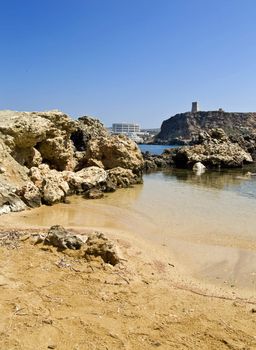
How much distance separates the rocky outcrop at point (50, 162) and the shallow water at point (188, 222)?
2.74 ft

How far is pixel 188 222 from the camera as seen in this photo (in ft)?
44.6

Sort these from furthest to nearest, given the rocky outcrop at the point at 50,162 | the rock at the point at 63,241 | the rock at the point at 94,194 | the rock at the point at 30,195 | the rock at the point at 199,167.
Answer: the rock at the point at 199,167 → the rock at the point at 94,194 → the rocky outcrop at the point at 50,162 → the rock at the point at 30,195 → the rock at the point at 63,241

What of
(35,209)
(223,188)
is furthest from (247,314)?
(223,188)

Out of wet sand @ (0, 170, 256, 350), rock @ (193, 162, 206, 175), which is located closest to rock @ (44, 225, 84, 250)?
wet sand @ (0, 170, 256, 350)

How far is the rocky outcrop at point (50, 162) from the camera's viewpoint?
15.4 m

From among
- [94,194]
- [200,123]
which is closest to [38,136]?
[94,194]

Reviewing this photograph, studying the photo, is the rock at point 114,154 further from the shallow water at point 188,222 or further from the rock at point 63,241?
the rock at point 63,241

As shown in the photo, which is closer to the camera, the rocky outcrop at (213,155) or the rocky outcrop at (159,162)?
the rocky outcrop at (159,162)

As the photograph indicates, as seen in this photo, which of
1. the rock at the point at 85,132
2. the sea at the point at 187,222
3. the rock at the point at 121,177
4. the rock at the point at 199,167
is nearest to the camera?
the sea at the point at 187,222

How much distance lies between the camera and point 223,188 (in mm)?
24359

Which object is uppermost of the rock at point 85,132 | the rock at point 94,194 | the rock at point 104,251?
the rock at point 85,132

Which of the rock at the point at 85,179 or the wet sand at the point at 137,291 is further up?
the rock at the point at 85,179

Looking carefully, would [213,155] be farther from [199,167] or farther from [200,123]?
[200,123]

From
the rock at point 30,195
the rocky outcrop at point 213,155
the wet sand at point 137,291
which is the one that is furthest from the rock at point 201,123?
the wet sand at point 137,291
